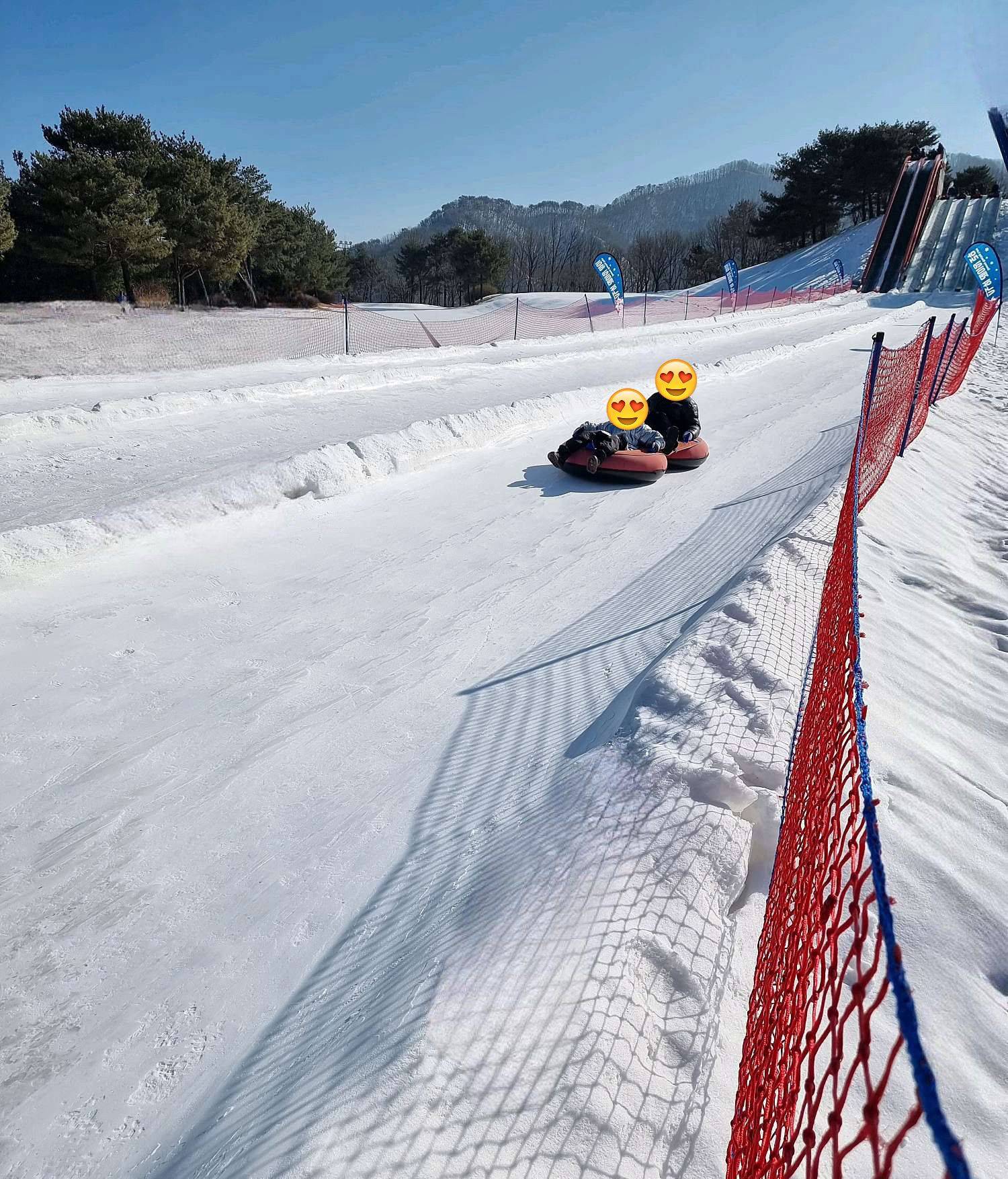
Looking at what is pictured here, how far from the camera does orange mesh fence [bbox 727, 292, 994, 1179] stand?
126 cm

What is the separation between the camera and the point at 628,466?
26.5 ft

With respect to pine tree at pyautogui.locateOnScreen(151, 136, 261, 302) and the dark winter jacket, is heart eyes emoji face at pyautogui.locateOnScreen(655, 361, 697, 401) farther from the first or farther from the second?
pine tree at pyautogui.locateOnScreen(151, 136, 261, 302)

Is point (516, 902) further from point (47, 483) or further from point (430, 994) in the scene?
point (47, 483)

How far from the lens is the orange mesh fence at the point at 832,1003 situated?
1.26m

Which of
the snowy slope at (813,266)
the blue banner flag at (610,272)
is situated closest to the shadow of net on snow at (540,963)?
the blue banner flag at (610,272)

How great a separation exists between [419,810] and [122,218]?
101ft

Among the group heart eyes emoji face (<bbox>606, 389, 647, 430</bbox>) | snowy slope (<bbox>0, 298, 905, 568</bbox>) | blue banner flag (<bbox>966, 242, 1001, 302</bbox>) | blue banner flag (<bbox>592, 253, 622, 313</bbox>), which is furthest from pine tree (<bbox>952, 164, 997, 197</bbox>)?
heart eyes emoji face (<bbox>606, 389, 647, 430</bbox>)

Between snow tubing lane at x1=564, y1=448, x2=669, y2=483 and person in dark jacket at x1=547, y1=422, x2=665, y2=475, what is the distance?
57 mm

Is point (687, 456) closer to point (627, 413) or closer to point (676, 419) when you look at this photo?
point (676, 419)

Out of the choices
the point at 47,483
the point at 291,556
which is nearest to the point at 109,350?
the point at 47,483

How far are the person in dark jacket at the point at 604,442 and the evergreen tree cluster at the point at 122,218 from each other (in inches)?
940

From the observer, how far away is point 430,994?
2.38 m

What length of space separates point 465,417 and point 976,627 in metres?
6.42

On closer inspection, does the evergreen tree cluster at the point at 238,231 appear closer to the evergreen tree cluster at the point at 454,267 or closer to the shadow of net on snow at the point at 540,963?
the evergreen tree cluster at the point at 454,267
